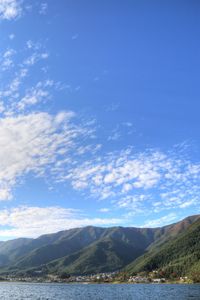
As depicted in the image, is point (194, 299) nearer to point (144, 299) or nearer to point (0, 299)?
point (144, 299)

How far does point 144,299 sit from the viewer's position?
165250 mm

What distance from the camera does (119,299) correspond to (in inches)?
6555

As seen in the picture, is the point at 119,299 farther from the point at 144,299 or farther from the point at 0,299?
the point at 0,299

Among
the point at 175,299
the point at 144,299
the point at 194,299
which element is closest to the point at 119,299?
the point at 144,299

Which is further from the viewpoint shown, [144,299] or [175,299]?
[144,299]

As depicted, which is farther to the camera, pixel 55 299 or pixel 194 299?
pixel 55 299

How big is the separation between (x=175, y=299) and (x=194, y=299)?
10935 mm

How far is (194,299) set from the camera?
14250 centimetres

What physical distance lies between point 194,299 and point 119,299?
36.6m

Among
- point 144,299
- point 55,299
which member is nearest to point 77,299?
point 55,299

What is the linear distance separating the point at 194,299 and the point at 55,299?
58.5 metres

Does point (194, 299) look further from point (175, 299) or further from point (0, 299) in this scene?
point (0, 299)

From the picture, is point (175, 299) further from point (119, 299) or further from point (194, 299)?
point (119, 299)

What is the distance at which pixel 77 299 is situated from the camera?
16638 cm
